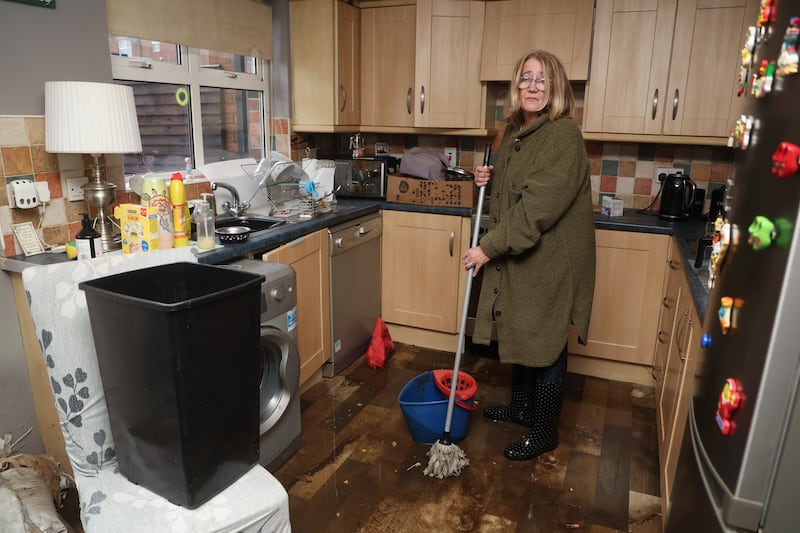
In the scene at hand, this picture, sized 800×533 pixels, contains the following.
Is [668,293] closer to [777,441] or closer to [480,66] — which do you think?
[480,66]

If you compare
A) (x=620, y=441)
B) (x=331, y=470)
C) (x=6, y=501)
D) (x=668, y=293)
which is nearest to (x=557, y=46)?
(x=668, y=293)

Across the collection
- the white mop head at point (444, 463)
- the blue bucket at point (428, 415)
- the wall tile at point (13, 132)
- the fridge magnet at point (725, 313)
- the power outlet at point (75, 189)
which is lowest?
the white mop head at point (444, 463)

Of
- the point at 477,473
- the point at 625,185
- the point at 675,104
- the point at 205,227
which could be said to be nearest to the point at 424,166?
the point at 625,185

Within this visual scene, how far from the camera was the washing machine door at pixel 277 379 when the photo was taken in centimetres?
204

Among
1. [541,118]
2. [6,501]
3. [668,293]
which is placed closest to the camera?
[6,501]

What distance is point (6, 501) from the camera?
5.16 feet

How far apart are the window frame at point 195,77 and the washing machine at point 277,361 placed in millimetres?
956

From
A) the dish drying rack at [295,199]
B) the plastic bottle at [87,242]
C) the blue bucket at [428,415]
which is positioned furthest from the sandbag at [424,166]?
the plastic bottle at [87,242]

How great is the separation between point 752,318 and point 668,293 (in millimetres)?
1805

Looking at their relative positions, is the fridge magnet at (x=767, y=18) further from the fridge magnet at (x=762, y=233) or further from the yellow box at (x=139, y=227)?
the yellow box at (x=139, y=227)

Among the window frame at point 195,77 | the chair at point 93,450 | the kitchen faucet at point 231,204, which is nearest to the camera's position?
the chair at point 93,450

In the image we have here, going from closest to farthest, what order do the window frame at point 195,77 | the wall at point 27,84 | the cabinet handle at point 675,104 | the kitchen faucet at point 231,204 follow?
the wall at point 27,84 → the window frame at point 195,77 → the kitchen faucet at point 231,204 → the cabinet handle at point 675,104

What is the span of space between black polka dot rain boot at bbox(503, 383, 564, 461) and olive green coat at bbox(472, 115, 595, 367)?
0.62 feet

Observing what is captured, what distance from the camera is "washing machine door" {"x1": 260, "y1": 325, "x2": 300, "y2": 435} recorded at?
2.04 m
